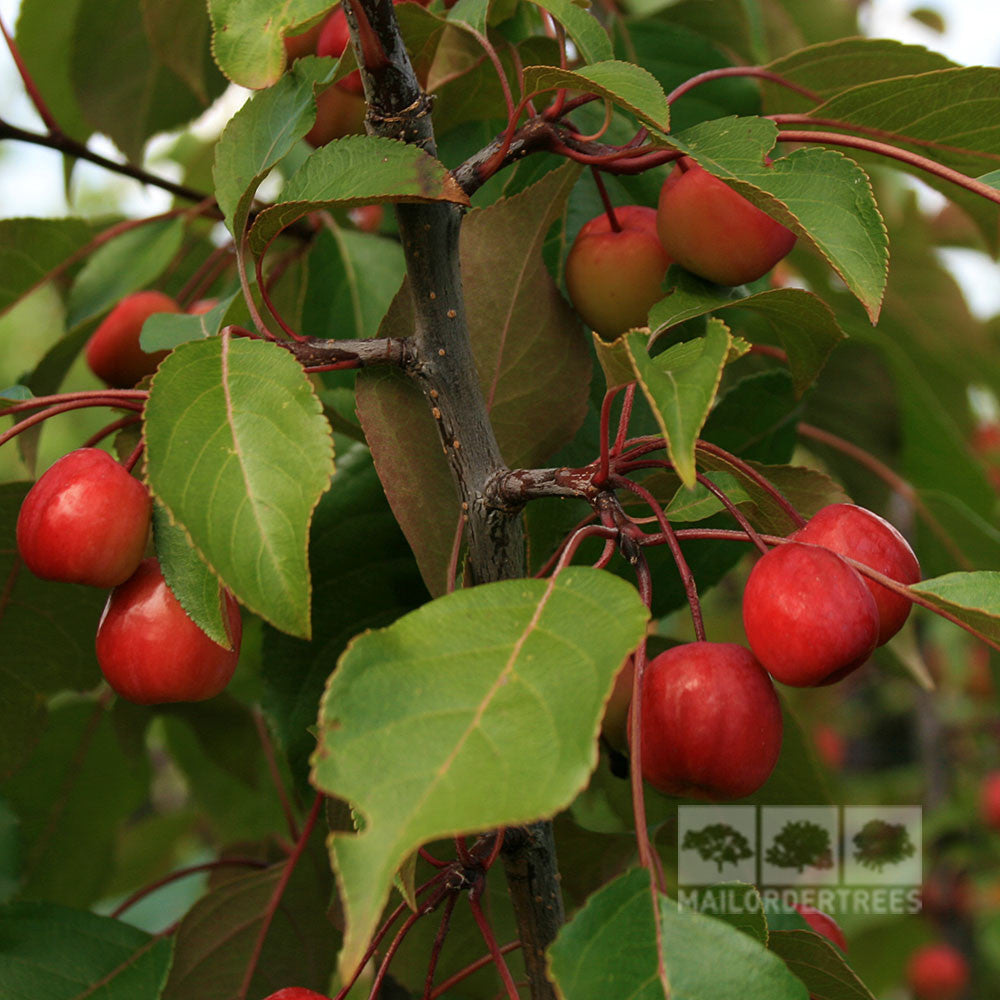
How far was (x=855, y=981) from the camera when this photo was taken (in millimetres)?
563

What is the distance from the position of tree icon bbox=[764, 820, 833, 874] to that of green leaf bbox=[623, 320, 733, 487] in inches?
19.8

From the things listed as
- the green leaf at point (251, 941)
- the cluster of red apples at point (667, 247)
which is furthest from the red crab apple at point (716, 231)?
the green leaf at point (251, 941)

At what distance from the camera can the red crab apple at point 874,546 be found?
0.52 m

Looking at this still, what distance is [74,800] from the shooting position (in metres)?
1.11

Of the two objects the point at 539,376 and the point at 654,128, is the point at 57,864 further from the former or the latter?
the point at 654,128

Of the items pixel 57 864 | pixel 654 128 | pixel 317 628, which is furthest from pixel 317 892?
pixel 654 128

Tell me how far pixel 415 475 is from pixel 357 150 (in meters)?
0.19

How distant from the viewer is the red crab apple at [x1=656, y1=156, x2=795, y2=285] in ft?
1.90

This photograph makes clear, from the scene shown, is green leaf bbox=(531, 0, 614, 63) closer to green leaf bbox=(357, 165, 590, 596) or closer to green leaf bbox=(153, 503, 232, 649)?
green leaf bbox=(357, 165, 590, 596)

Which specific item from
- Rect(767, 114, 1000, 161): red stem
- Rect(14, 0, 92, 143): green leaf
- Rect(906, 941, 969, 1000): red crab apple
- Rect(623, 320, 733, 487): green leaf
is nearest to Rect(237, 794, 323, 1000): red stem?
Rect(623, 320, 733, 487): green leaf

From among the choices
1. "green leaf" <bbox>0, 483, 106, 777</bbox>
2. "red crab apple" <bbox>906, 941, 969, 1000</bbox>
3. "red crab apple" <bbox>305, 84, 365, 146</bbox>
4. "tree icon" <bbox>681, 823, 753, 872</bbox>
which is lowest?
"red crab apple" <bbox>906, 941, 969, 1000</bbox>

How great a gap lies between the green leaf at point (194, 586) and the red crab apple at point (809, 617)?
0.25 metres

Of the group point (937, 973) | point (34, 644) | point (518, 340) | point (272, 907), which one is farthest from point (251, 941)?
point (937, 973)

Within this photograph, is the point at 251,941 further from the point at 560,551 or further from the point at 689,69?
the point at 689,69
